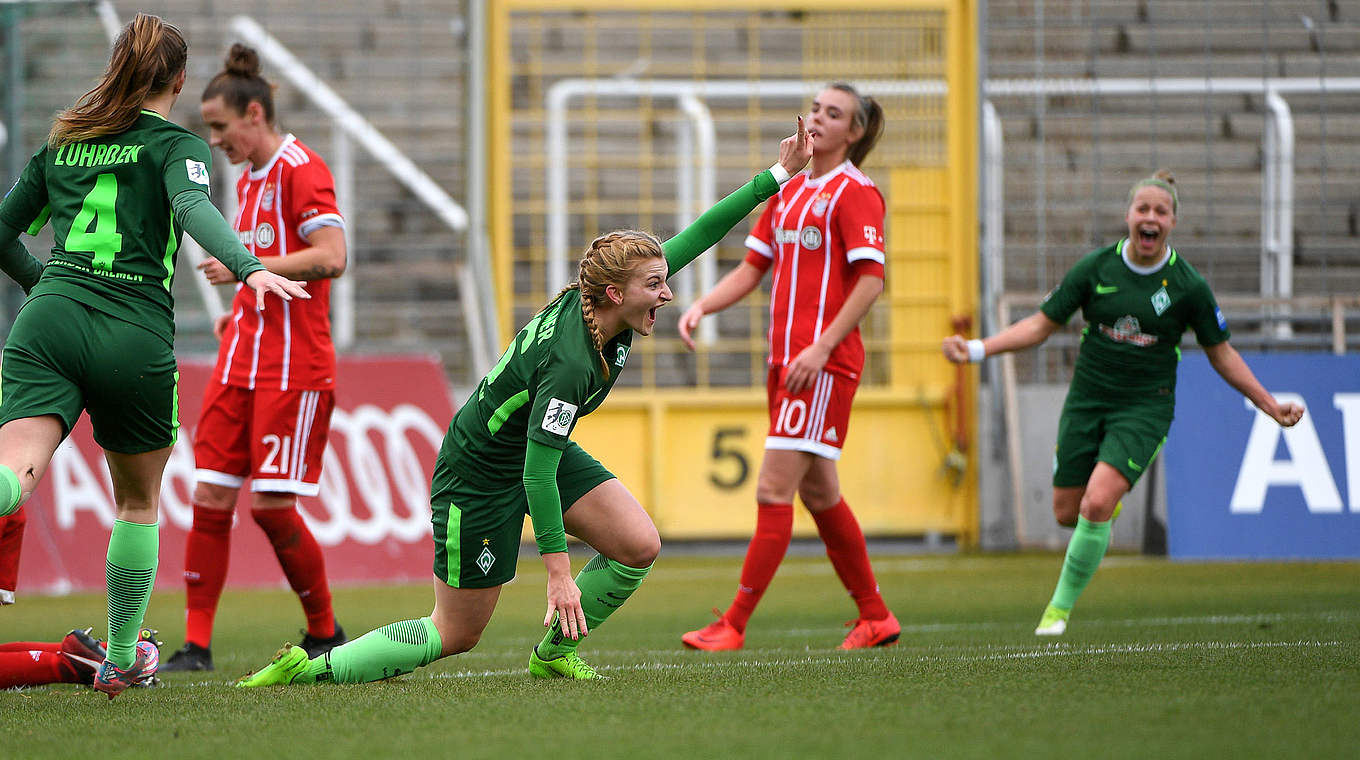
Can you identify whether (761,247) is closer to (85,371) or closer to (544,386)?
(544,386)

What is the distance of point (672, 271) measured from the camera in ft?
14.4

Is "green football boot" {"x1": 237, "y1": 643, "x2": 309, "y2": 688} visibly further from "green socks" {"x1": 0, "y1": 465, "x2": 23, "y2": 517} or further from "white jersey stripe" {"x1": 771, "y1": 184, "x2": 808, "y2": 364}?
"white jersey stripe" {"x1": 771, "y1": 184, "x2": 808, "y2": 364}

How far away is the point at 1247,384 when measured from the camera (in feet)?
19.6

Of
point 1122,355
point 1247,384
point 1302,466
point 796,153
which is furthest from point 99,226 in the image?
point 1302,466

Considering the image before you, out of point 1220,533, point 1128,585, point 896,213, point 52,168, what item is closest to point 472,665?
point 52,168

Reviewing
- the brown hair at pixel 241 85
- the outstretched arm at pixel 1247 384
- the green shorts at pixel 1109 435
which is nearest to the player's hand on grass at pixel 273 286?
the brown hair at pixel 241 85

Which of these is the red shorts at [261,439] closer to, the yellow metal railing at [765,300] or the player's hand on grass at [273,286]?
the player's hand on grass at [273,286]

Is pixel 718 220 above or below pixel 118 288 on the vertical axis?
above

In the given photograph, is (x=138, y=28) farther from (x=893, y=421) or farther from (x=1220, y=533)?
(x=893, y=421)

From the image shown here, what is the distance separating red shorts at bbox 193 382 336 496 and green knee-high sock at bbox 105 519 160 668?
4.21 feet

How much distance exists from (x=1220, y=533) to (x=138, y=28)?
6.87 metres

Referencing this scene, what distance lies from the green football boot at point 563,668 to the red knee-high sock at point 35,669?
4.22 ft

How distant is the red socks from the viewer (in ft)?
13.5

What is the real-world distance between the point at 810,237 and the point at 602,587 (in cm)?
193
